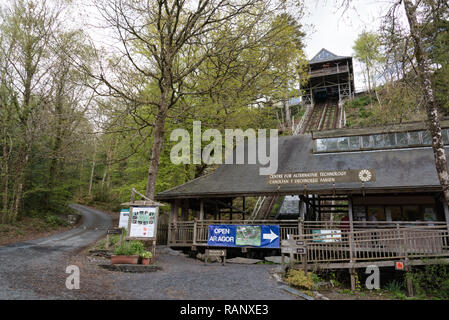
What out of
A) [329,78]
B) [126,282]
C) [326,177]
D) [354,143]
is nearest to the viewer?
[126,282]

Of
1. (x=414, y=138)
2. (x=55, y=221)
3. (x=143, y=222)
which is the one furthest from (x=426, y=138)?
(x=55, y=221)

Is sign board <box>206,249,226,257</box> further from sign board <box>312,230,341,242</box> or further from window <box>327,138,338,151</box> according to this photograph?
window <box>327,138,338,151</box>

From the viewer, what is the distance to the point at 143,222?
1074 cm

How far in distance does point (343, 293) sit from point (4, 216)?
20.0 metres

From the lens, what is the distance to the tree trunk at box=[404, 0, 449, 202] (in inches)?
313

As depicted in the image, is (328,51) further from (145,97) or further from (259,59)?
(145,97)

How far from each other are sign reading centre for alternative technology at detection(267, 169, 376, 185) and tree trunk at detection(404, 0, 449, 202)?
3.87 meters

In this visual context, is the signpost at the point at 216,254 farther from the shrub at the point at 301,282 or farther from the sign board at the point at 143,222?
the shrub at the point at 301,282

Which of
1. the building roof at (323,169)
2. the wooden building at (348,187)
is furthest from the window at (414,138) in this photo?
the building roof at (323,169)

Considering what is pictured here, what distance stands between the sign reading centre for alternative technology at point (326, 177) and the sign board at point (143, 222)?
5532mm

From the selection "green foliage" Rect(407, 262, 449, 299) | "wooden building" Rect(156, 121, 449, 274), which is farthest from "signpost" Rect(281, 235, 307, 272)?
"green foliage" Rect(407, 262, 449, 299)

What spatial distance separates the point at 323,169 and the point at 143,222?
9.07 meters

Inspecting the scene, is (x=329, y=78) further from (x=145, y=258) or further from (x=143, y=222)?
(x=145, y=258)
